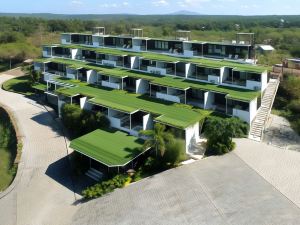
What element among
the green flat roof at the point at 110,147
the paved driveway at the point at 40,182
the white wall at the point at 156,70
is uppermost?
the white wall at the point at 156,70

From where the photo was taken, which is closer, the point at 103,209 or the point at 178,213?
the point at 178,213

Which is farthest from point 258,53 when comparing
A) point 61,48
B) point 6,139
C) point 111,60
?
point 6,139

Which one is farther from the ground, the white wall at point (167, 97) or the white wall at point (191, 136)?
the white wall at point (167, 97)

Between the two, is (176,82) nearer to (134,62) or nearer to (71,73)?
(134,62)

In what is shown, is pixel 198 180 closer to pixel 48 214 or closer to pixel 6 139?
pixel 48 214

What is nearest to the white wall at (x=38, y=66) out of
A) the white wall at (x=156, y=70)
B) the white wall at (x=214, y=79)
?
the white wall at (x=156, y=70)

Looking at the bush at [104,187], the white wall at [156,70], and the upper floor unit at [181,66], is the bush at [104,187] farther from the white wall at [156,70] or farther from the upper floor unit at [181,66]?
the white wall at [156,70]

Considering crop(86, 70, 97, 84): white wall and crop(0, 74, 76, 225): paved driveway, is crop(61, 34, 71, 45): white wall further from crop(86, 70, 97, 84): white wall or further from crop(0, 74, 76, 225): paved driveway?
crop(0, 74, 76, 225): paved driveway
